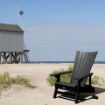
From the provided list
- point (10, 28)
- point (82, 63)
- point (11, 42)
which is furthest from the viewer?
point (10, 28)

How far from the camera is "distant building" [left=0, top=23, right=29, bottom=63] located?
41.5 metres

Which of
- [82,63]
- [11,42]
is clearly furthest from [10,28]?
[82,63]

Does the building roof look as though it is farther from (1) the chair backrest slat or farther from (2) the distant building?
(1) the chair backrest slat

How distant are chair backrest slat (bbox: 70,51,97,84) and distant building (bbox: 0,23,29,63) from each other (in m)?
30.4

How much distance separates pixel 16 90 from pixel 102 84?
4.11 m

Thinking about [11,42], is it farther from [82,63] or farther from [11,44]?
[82,63]

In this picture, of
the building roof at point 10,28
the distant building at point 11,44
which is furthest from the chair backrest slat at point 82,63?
the building roof at point 10,28

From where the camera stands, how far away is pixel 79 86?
33.6ft

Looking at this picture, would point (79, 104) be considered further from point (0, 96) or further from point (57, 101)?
point (0, 96)

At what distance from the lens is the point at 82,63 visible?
1105 centimetres

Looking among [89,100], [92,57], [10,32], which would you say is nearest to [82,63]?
[92,57]

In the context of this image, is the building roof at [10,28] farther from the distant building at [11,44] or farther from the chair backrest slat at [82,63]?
the chair backrest slat at [82,63]

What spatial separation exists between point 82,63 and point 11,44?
31.5 metres

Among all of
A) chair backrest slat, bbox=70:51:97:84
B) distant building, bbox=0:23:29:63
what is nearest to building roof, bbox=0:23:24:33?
distant building, bbox=0:23:29:63
